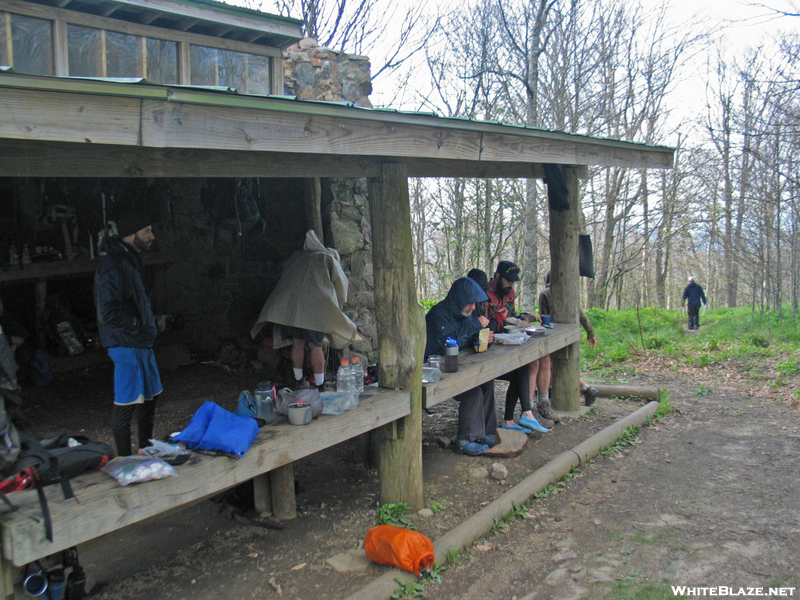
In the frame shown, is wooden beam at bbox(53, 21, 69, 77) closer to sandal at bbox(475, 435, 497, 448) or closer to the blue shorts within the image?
the blue shorts

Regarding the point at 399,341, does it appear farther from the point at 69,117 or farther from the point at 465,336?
the point at 69,117

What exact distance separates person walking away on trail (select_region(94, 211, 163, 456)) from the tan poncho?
6.17 ft

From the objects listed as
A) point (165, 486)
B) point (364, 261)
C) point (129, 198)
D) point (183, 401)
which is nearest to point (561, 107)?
point (364, 261)

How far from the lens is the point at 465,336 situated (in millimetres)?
5340

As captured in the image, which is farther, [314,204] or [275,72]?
[275,72]

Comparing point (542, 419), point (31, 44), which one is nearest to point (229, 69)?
point (31, 44)

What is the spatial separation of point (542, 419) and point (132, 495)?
452cm

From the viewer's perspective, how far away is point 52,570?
101 inches

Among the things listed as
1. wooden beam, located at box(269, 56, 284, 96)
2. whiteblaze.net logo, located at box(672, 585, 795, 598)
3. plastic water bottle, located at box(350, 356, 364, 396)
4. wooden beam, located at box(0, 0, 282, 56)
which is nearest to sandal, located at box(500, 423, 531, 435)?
plastic water bottle, located at box(350, 356, 364, 396)

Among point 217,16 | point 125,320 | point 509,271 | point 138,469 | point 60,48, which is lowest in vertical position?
point 138,469

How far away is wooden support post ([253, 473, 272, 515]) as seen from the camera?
13.2 feet

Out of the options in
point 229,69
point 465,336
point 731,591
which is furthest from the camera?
point 229,69

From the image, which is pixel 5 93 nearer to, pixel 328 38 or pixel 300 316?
pixel 300 316

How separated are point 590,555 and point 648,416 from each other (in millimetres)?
3389
